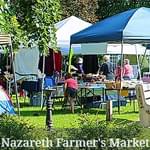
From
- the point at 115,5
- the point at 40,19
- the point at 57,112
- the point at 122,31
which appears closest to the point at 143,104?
the point at 122,31

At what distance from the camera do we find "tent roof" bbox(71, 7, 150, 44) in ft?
47.2

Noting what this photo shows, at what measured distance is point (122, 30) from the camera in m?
14.4

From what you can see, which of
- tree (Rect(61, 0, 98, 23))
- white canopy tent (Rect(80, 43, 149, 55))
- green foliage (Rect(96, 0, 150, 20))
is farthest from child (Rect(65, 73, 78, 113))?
green foliage (Rect(96, 0, 150, 20))

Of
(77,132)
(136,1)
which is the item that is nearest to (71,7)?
(136,1)

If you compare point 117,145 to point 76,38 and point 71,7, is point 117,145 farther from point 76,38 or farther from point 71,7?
point 71,7

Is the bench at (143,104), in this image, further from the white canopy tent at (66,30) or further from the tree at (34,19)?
the white canopy tent at (66,30)

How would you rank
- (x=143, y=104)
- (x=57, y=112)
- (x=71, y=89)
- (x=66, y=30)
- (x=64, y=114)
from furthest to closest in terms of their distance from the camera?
(x=66, y=30) → (x=57, y=112) → (x=71, y=89) → (x=64, y=114) → (x=143, y=104)

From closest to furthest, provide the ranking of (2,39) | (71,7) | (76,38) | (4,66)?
(2,39) < (76,38) < (4,66) < (71,7)

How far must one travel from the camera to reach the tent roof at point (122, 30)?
567 inches

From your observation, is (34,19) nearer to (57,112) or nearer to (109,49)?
(57,112)

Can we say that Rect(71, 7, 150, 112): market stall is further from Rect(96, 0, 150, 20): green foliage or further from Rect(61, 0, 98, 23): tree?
Rect(96, 0, 150, 20): green foliage

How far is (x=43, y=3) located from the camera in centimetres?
1658

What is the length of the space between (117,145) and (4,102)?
332 inches

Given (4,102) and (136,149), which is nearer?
(136,149)
